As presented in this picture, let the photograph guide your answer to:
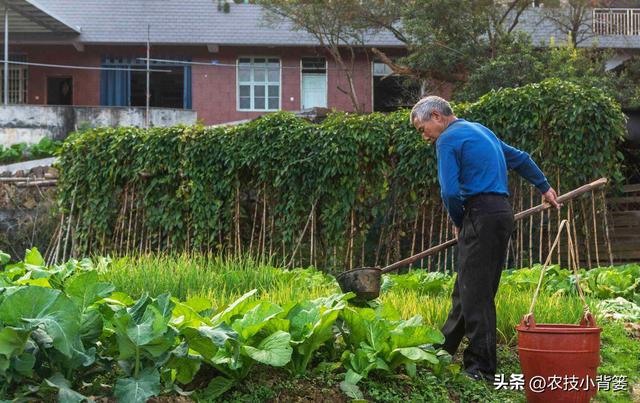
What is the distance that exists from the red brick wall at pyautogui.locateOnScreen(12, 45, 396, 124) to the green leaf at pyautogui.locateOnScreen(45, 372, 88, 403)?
2622cm

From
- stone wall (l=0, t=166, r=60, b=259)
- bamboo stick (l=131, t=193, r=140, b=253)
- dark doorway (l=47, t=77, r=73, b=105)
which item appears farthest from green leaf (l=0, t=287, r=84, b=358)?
dark doorway (l=47, t=77, r=73, b=105)

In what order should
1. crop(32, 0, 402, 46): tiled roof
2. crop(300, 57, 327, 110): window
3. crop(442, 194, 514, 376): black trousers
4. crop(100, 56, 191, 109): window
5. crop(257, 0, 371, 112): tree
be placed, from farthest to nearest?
1. crop(100, 56, 191, 109): window
2. crop(300, 57, 327, 110): window
3. crop(32, 0, 402, 46): tiled roof
4. crop(257, 0, 371, 112): tree
5. crop(442, 194, 514, 376): black trousers

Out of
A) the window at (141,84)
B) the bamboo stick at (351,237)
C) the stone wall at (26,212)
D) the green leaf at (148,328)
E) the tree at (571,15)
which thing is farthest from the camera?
the window at (141,84)

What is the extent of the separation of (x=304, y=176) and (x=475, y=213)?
702 cm

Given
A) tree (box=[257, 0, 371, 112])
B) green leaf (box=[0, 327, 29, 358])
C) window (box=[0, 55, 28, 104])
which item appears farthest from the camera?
window (box=[0, 55, 28, 104])

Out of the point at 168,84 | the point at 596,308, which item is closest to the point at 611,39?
the point at 168,84

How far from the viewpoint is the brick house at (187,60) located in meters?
30.3

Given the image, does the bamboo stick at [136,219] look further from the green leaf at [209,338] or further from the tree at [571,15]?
the tree at [571,15]

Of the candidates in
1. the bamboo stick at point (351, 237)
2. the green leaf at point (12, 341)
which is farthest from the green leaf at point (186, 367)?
the bamboo stick at point (351, 237)

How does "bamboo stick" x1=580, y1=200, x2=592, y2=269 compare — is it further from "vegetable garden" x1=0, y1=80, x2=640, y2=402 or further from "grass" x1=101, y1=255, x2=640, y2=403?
"grass" x1=101, y1=255, x2=640, y2=403

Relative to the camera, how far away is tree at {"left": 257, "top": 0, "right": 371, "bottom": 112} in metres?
25.7

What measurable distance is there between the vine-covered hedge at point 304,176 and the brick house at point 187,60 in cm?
1614

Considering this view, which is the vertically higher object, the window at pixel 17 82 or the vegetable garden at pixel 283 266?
the window at pixel 17 82

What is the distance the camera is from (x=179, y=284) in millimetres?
8102
